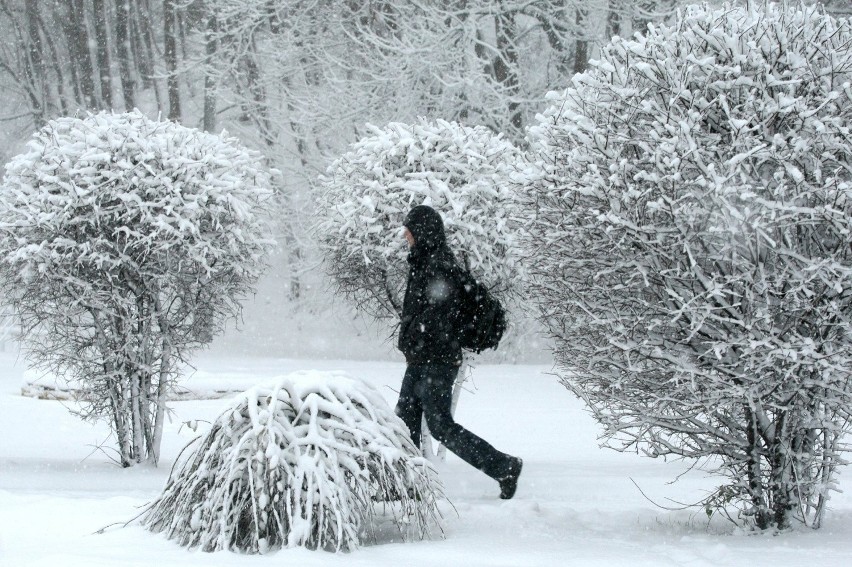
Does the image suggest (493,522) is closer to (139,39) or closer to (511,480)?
(511,480)

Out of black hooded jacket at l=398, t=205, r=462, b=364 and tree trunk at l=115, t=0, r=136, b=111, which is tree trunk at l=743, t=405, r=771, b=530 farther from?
tree trunk at l=115, t=0, r=136, b=111

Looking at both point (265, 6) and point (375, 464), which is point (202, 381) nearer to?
point (375, 464)

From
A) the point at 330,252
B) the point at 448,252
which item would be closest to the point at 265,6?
the point at 330,252

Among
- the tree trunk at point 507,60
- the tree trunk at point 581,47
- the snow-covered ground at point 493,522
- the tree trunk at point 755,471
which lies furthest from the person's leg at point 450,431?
the tree trunk at point 581,47

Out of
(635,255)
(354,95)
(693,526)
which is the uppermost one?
(354,95)

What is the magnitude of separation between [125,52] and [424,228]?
2107 cm

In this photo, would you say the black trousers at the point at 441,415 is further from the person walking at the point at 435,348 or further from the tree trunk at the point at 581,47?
the tree trunk at the point at 581,47

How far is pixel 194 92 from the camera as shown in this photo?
3092cm

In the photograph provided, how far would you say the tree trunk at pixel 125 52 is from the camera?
24.3 metres

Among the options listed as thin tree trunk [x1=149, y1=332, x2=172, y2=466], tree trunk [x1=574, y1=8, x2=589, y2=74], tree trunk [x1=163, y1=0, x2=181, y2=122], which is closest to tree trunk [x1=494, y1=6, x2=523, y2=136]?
tree trunk [x1=574, y1=8, x2=589, y2=74]

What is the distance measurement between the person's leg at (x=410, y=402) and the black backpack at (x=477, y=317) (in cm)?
33

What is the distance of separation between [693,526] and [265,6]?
56.9ft

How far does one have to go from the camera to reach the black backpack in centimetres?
533

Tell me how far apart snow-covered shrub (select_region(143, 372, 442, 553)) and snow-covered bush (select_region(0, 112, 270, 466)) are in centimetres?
231
